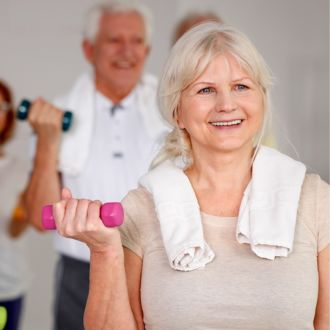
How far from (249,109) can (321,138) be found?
2777 mm

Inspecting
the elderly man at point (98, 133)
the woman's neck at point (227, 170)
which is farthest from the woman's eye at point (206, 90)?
the elderly man at point (98, 133)

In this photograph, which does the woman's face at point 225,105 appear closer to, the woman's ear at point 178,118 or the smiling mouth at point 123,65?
the woman's ear at point 178,118

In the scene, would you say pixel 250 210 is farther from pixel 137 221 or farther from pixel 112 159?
pixel 112 159

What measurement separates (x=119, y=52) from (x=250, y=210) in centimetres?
129

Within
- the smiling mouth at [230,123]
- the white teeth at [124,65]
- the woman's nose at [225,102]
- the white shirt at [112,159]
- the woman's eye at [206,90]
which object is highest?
the white teeth at [124,65]

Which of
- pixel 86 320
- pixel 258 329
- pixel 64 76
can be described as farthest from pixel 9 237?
pixel 258 329

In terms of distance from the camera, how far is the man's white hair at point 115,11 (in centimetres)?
270

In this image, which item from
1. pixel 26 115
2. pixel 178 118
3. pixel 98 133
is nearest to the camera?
pixel 178 118

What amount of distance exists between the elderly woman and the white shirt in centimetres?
89

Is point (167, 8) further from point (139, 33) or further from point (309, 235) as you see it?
point (309, 235)

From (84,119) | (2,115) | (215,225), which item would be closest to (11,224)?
(2,115)

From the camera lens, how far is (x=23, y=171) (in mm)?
2969

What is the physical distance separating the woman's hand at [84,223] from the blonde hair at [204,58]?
313 millimetres

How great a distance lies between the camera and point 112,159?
2.52 m
